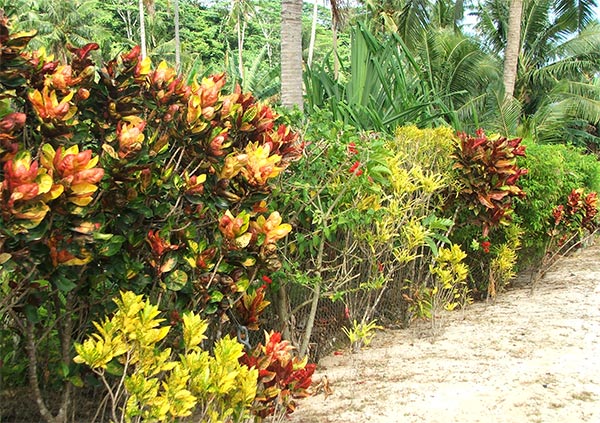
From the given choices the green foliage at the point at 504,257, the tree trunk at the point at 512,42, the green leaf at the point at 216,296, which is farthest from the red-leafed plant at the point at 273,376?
the tree trunk at the point at 512,42

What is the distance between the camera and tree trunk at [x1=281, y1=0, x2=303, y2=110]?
614cm

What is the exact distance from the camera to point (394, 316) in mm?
5363

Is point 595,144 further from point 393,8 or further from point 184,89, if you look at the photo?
point 184,89

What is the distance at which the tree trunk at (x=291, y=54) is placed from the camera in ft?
20.1

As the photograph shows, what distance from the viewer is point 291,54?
623 centimetres

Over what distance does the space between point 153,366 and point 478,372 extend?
2.48 metres

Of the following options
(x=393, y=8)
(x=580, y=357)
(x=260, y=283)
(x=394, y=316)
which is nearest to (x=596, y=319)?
(x=580, y=357)

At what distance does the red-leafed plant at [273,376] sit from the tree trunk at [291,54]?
373 cm

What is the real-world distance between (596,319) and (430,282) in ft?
4.81

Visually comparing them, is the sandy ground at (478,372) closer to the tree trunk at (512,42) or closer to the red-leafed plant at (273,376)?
the red-leafed plant at (273,376)

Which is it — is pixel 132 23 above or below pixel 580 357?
above

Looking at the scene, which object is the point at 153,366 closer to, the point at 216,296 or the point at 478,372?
the point at 216,296

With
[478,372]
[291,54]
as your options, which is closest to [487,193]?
[478,372]

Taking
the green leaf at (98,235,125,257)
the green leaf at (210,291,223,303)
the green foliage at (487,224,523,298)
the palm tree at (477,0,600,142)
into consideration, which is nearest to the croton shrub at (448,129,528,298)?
the green foliage at (487,224,523,298)
